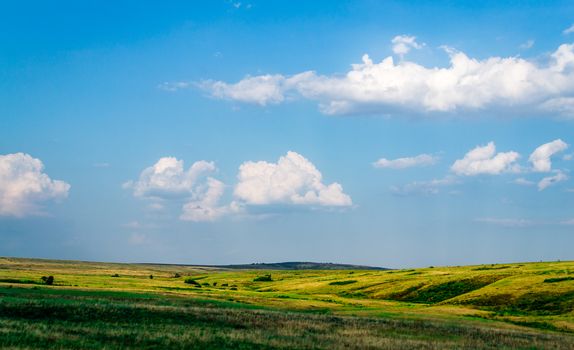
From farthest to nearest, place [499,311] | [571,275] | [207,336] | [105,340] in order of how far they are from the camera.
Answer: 1. [571,275]
2. [499,311]
3. [207,336]
4. [105,340]

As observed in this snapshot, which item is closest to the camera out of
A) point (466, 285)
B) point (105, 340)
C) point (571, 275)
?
point (105, 340)

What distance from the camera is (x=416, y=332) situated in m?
39.1

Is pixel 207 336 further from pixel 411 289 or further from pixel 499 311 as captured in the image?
pixel 411 289

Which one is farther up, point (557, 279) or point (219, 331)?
point (557, 279)

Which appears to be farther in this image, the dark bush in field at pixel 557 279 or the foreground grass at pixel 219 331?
the dark bush in field at pixel 557 279

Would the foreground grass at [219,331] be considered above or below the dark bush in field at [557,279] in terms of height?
below

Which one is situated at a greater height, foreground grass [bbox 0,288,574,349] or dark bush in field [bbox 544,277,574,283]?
dark bush in field [bbox 544,277,574,283]

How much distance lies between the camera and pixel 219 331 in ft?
109

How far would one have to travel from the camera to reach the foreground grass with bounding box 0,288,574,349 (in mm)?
27391

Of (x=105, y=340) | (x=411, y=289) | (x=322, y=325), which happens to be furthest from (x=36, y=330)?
(x=411, y=289)

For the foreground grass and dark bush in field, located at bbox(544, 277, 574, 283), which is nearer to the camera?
the foreground grass

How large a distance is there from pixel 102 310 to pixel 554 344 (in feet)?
99.8

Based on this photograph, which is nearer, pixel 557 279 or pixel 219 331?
pixel 219 331

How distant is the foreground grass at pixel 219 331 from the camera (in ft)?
89.9
